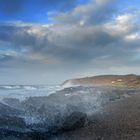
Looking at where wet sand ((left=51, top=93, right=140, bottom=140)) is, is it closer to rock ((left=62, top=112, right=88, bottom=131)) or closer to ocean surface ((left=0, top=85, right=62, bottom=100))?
rock ((left=62, top=112, right=88, bottom=131))

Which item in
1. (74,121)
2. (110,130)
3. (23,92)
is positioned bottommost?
(110,130)

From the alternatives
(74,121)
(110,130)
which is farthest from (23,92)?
(110,130)

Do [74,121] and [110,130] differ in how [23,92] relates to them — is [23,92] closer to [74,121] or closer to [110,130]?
[74,121]

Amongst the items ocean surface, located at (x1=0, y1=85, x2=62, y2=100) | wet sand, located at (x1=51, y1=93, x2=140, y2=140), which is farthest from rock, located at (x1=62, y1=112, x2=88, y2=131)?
ocean surface, located at (x1=0, y1=85, x2=62, y2=100)

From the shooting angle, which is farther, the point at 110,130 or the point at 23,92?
the point at 23,92

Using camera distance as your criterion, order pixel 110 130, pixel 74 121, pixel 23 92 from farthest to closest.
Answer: pixel 23 92 < pixel 74 121 < pixel 110 130

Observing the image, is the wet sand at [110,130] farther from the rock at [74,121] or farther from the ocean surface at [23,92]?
the ocean surface at [23,92]


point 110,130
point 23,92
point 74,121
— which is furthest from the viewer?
point 23,92

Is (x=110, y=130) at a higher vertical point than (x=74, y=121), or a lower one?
lower

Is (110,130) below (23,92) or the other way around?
below

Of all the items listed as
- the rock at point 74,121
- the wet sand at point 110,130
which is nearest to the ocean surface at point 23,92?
the rock at point 74,121

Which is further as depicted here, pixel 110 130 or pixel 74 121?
pixel 74 121

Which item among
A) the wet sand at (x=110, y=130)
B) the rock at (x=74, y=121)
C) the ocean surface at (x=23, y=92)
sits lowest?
the wet sand at (x=110, y=130)

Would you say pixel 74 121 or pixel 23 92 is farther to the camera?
pixel 23 92
